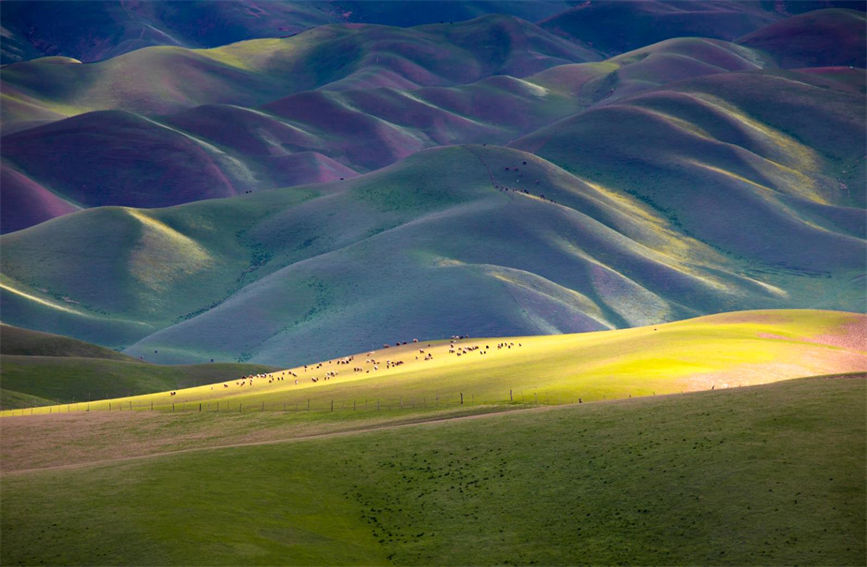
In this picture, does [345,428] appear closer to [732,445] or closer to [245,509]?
[245,509]

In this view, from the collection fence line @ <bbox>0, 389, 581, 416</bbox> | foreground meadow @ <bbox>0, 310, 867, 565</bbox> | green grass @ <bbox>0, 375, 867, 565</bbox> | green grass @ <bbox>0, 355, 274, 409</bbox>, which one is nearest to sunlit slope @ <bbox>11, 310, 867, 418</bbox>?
fence line @ <bbox>0, 389, 581, 416</bbox>

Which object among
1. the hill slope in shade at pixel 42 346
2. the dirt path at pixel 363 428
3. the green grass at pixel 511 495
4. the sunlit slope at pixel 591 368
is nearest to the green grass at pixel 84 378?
the hill slope in shade at pixel 42 346

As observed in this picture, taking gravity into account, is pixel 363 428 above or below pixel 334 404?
above

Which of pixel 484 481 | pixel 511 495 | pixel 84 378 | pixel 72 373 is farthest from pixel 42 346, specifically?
pixel 511 495

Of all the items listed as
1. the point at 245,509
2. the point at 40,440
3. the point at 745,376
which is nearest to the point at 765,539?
the point at 245,509

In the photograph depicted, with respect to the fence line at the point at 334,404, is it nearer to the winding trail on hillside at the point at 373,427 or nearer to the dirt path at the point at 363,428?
the winding trail on hillside at the point at 373,427

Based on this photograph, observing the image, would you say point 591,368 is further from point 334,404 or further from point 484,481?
point 484,481
